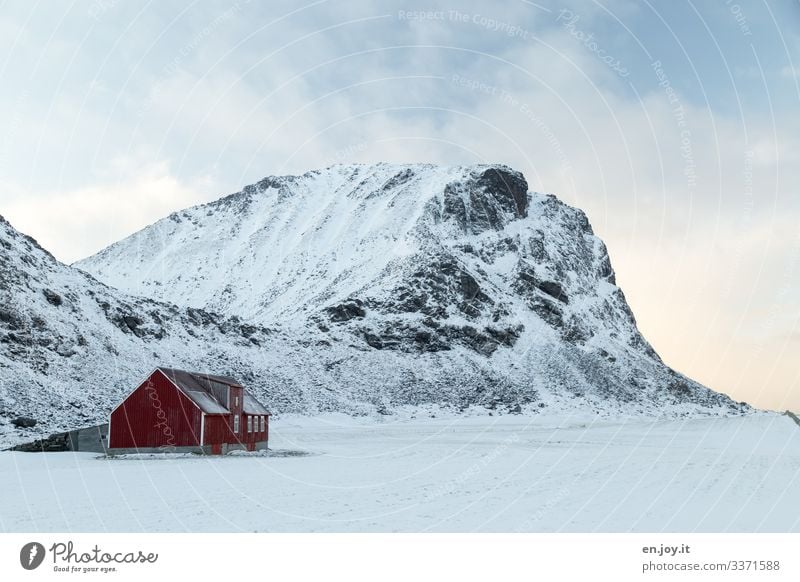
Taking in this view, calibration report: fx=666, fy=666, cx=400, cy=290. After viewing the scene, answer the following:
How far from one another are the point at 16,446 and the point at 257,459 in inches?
537

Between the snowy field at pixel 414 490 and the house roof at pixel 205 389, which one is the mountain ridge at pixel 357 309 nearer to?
the house roof at pixel 205 389

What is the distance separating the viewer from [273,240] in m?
171

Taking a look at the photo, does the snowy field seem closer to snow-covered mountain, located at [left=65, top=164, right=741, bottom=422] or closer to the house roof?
the house roof

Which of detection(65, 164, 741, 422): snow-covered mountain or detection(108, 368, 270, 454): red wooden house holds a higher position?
detection(65, 164, 741, 422): snow-covered mountain

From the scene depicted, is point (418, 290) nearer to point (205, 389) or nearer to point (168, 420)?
point (205, 389)

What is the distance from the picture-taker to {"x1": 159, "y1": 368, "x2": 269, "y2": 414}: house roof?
132 ft

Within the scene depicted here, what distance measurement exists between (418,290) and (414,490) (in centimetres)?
10261

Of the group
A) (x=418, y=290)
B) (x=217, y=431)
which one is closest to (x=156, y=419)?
(x=217, y=431)

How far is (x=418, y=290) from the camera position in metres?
125
